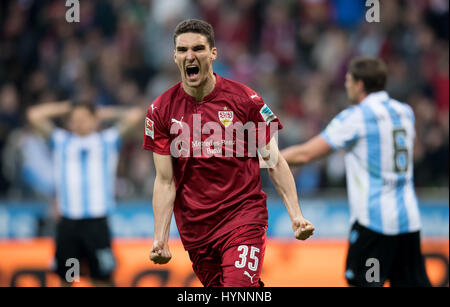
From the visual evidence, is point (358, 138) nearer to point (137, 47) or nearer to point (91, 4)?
point (137, 47)

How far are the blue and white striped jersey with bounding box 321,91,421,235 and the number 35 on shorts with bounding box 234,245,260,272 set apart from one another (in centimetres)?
130

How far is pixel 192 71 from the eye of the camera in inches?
176

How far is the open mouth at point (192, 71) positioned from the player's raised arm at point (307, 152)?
1.33 m

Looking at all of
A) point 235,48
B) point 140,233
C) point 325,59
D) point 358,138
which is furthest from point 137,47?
point 358,138

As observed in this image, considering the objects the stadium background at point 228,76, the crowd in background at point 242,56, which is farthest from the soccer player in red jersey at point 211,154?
the crowd in background at point 242,56

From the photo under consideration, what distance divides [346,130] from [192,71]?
5.14ft

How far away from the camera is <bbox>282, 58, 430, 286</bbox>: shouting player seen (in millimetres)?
5254

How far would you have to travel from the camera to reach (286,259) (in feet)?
26.3

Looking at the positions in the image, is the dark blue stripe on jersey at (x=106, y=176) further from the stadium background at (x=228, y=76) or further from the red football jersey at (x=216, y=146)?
the red football jersey at (x=216, y=146)

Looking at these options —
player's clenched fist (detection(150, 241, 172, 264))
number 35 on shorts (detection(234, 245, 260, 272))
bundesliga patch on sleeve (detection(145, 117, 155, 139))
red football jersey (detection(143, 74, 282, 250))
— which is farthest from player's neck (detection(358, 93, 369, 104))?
player's clenched fist (detection(150, 241, 172, 264))

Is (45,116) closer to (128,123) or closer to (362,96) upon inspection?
(128,123)

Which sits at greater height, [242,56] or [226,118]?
[242,56]

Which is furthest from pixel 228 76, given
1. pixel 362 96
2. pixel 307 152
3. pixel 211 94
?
pixel 211 94

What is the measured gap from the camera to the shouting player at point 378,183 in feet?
17.2
